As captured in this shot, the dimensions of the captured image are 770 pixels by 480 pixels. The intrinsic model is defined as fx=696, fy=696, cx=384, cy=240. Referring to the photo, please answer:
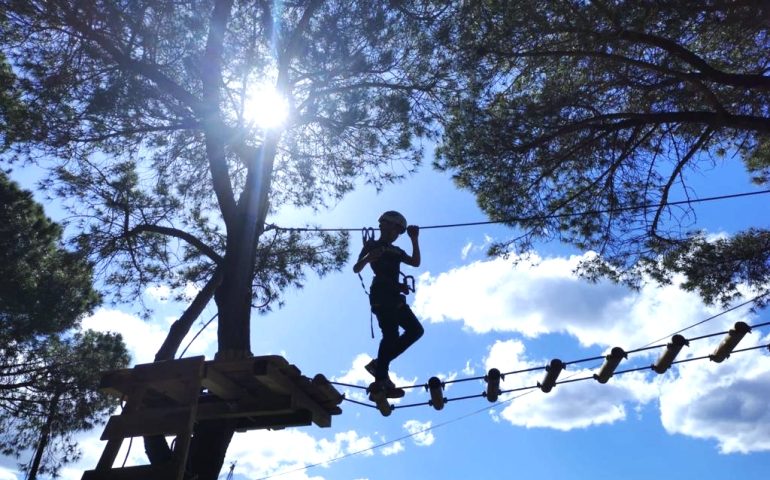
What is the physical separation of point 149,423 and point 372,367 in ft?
5.62

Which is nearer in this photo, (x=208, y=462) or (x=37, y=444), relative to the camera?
(x=208, y=462)

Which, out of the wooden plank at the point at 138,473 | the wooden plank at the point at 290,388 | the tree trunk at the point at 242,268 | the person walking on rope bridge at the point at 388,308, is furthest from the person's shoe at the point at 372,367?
the wooden plank at the point at 138,473

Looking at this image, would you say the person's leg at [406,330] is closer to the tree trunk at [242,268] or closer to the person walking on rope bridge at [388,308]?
the person walking on rope bridge at [388,308]

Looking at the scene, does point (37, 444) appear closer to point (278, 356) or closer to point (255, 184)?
point (255, 184)

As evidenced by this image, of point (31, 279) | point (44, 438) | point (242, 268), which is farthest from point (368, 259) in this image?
point (44, 438)

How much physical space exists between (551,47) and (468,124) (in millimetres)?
1245

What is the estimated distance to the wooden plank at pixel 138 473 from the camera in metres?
4.48

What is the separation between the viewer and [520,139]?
773 centimetres

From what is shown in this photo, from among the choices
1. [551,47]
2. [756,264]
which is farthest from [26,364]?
[756,264]

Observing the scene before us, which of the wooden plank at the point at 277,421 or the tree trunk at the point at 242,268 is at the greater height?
the tree trunk at the point at 242,268

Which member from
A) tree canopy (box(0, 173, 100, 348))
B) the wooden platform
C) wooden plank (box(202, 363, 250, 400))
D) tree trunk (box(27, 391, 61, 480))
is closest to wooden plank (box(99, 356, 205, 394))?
the wooden platform

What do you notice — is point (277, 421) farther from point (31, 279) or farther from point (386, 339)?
point (31, 279)

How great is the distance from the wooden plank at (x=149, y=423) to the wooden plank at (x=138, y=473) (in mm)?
215

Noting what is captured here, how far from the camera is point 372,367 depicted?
5520 millimetres
